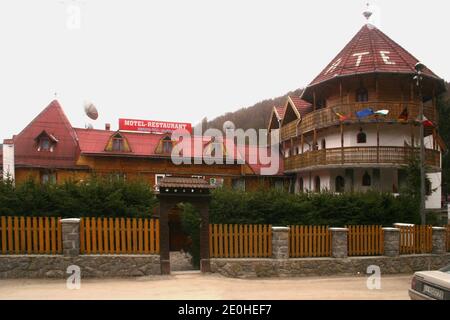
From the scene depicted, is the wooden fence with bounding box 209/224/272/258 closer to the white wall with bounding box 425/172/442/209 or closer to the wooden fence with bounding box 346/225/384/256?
the wooden fence with bounding box 346/225/384/256

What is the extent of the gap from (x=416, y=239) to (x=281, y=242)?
220 inches

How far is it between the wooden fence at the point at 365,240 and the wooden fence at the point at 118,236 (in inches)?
270

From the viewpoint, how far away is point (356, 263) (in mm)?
10336

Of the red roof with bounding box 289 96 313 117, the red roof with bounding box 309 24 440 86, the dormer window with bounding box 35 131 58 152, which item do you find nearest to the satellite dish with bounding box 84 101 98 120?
the dormer window with bounding box 35 131 58 152

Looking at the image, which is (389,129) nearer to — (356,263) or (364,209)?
(364,209)

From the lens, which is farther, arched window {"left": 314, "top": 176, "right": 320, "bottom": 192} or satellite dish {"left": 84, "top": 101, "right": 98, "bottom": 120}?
satellite dish {"left": 84, "top": 101, "right": 98, "bottom": 120}

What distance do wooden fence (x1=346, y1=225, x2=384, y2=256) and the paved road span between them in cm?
133

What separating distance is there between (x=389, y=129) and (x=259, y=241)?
1629cm

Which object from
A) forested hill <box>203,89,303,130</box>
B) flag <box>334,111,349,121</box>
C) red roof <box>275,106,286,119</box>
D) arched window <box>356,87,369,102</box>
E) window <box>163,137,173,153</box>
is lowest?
window <box>163,137,173,153</box>

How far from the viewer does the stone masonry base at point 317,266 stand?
9.60 metres

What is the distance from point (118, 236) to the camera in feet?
30.7

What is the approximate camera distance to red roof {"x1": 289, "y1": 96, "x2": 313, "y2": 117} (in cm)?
2661

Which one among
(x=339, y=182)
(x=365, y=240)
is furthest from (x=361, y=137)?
(x=365, y=240)

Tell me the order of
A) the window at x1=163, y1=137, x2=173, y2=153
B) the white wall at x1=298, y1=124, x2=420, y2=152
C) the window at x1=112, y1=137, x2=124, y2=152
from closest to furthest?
the white wall at x1=298, y1=124, x2=420, y2=152
the window at x1=112, y1=137, x2=124, y2=152
the window at x1=163, y1=137, x2=173, y2=153
